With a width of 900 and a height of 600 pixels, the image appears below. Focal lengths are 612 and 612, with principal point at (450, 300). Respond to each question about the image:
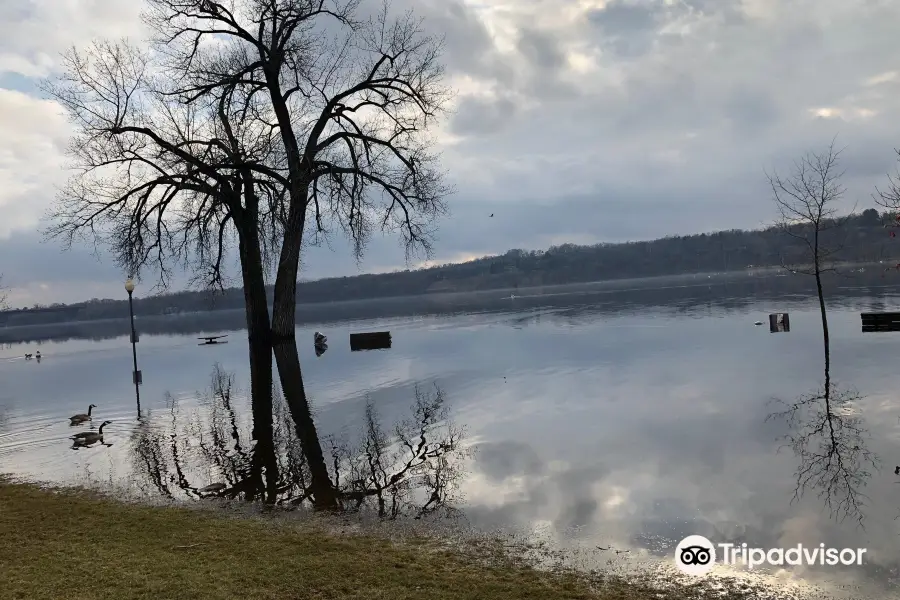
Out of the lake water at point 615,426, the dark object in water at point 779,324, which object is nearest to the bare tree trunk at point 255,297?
the lake water at point 615,426

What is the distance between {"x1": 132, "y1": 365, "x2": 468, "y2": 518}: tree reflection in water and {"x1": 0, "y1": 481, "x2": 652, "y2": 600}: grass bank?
1.17 meters

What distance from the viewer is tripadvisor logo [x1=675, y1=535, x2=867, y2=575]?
526cm

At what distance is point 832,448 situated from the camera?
8.46 metres

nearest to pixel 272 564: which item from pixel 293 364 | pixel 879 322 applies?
pixel 293 364

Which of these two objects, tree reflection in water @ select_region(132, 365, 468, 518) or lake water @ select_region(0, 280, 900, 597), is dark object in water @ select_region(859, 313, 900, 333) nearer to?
lake water @ select_region(0, 280, 900, 597)

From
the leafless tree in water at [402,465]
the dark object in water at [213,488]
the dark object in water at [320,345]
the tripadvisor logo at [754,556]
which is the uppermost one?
the dark object in water at [320,345]

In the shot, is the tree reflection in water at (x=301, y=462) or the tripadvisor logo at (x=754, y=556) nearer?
the tripadvisor logo at (x=754, y=556)

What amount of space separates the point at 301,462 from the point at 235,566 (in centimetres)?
421

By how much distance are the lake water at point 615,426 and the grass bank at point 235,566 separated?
102 centimetres

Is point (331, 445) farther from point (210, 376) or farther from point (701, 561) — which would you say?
point (210, 376)

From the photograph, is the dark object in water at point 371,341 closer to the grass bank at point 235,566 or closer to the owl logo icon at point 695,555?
the grass bank at point 235,566

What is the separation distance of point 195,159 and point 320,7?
332 inches

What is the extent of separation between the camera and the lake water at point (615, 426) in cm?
618

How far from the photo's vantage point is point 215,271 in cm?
2780
